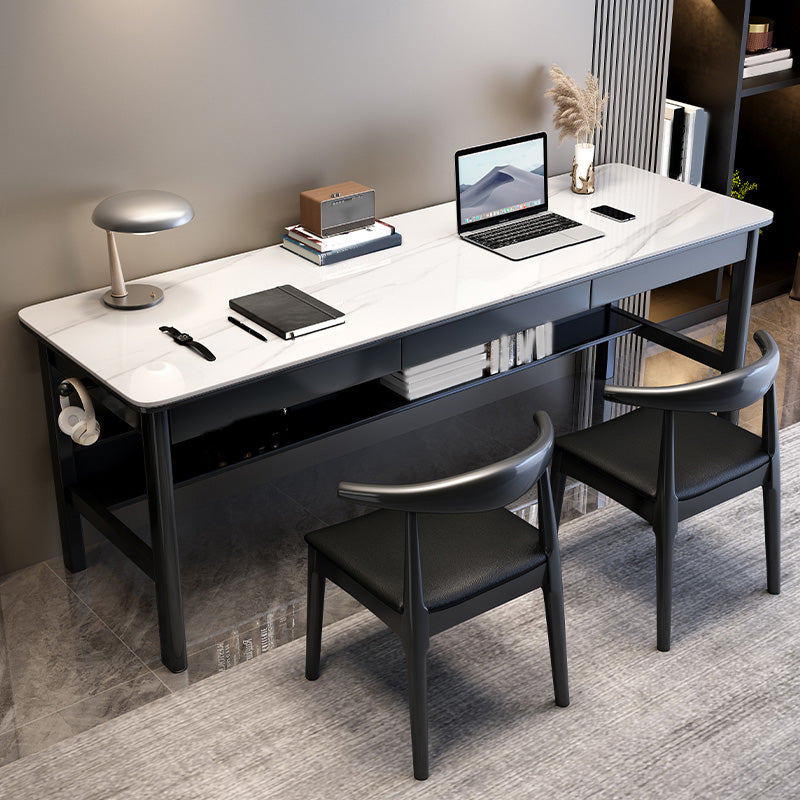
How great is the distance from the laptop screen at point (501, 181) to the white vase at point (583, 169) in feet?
0.68

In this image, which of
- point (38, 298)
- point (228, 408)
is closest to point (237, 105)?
point (38, 298)

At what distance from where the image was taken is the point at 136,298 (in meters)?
2.80

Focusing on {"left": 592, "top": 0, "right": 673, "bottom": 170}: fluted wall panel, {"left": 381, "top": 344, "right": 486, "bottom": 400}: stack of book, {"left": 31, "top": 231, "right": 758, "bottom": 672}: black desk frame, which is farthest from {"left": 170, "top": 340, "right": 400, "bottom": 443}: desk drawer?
{"left": 592, "top": 0, "right": 673, "bottom": 170}: fluted wall panel

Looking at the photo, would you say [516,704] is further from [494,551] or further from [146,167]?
[146,167]

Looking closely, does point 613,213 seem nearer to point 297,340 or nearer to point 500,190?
point 500,190

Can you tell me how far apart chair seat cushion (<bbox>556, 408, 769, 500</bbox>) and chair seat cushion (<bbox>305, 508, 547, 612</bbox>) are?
360 millimetres

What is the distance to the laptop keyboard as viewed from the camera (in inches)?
124

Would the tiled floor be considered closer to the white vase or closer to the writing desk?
the writing desk

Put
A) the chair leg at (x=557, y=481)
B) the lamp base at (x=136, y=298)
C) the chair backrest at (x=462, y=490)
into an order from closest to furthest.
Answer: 1. the chair backrest at (x=462, y=490)
2. the lamp base at (x=136, y=298)
3. the chair leg at (x=557, y=481)

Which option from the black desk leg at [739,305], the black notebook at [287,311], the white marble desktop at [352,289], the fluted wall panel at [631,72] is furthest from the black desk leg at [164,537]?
the fluted wall panel at [631,72]

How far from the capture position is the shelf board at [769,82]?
165 inches

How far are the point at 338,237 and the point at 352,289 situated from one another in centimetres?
24

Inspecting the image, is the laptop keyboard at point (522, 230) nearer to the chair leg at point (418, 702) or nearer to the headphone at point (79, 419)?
the headphone at point (79, 419)

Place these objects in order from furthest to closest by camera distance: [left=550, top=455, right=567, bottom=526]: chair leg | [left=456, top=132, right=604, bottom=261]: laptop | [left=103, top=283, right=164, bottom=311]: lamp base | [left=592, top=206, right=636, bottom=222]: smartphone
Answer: [left=592, top=206, right=636, bottom=222]: smartphone
[left=456, top=132, right=604, bottom=261]: laptop
[left=550, top=455, right=567, bottom=526]: chair leg
[left=103, top=283, right=164, bottom=311]: lamp base
